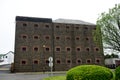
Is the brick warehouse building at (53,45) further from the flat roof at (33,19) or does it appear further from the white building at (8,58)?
the white building at (8,58)

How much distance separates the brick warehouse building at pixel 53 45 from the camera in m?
42.3

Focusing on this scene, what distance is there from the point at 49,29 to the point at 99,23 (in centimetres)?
1678

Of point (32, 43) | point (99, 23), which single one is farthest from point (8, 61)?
point (99, 23)

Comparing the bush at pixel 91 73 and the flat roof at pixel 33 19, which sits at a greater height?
the flat roof at pixel 33 19

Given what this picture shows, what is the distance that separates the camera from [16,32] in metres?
42.5

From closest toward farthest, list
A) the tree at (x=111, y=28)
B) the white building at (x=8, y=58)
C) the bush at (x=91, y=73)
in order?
the bush at (x=91, y=73)
the tree at (x=111, y=28)
the white building at (x=8, y=58)

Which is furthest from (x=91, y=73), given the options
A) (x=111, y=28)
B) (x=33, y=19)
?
(x=33, y=19)

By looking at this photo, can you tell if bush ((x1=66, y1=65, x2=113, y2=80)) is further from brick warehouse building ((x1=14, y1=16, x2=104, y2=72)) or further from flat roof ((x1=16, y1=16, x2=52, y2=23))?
flat roof ((x1=16, y1=16, x2=52, y2=23))

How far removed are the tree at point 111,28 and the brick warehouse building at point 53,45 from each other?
13.1m

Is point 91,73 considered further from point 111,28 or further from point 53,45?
point 53,45

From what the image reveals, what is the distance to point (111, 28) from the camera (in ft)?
97.0

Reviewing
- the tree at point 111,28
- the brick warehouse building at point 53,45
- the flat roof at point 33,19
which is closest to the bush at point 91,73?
the tree at point 111,28

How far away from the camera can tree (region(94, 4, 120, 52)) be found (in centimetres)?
2905

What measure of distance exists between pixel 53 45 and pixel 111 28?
18.1 m
